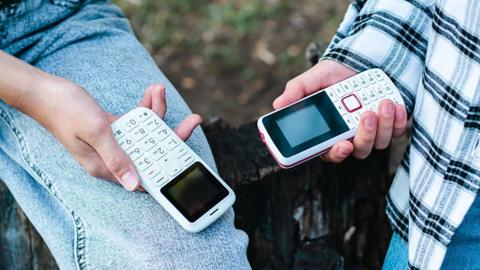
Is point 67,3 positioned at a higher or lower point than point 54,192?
higher

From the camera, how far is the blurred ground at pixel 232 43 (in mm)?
2373

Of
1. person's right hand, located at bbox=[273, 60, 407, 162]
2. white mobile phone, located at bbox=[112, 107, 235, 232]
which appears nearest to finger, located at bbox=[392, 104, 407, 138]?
person's right hand, located at bbox=[273, 60, 407, 162]

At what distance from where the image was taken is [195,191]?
1.05 m

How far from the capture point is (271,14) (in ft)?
8.50

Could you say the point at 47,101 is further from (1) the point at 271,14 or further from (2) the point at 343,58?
(1) the point at 271,14

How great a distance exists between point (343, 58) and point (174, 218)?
412 mm

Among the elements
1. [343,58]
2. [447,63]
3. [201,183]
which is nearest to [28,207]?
[201,183]

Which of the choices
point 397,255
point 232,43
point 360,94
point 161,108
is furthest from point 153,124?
point 232,43

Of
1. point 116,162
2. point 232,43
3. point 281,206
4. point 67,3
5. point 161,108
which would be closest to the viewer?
point 116,162

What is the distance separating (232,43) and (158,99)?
148cm

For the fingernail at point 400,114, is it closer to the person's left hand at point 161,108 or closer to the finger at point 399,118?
the finger at point 399,118

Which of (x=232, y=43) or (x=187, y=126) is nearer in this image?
(x=187, y=126)

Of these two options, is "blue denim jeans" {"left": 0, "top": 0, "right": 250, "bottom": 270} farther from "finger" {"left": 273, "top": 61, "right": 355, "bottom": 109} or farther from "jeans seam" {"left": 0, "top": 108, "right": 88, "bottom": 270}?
"finger" {"left": 273, "top": 61, "right": 355, "bottom": 109}

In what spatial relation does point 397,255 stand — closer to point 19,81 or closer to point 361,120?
point 361,120
